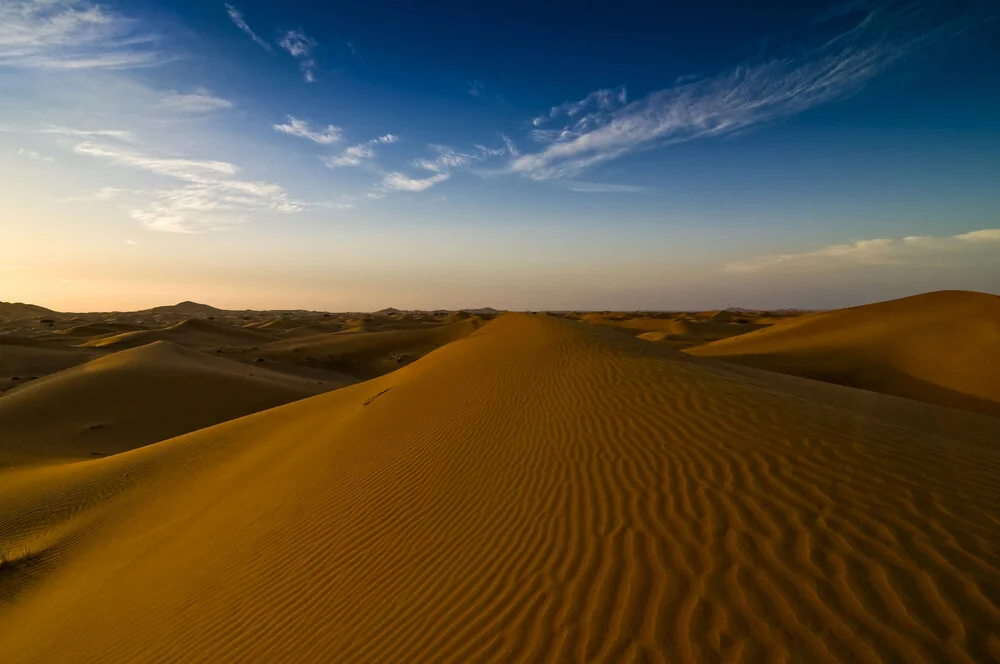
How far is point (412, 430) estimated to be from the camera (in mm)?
8922

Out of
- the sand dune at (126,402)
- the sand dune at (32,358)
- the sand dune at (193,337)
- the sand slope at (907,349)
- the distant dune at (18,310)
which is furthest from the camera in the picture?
the distant dune at (18,310)

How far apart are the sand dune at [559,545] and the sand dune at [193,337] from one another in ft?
122

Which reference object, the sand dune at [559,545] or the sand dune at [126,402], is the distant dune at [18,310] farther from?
the sand dune at [559,545]

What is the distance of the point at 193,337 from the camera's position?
48.4m

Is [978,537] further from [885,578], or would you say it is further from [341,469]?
[341,469]

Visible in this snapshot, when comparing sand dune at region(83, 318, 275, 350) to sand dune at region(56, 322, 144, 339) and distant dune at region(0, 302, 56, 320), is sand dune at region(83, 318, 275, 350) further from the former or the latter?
distant dune at region(0, 302, 56, 320)

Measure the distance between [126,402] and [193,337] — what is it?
32.5 m

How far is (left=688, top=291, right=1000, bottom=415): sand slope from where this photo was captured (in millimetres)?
17031

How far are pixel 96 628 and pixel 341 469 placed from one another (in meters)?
3.39

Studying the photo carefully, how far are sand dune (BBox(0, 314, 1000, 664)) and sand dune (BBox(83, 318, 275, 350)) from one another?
37.2 m

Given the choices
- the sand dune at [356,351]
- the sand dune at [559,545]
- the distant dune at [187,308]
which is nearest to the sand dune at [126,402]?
the sand dune at [559,545]

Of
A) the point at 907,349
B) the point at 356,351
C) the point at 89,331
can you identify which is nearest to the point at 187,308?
the point at 89,331

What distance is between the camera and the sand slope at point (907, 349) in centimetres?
1703

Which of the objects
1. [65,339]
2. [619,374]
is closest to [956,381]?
[619,374]
